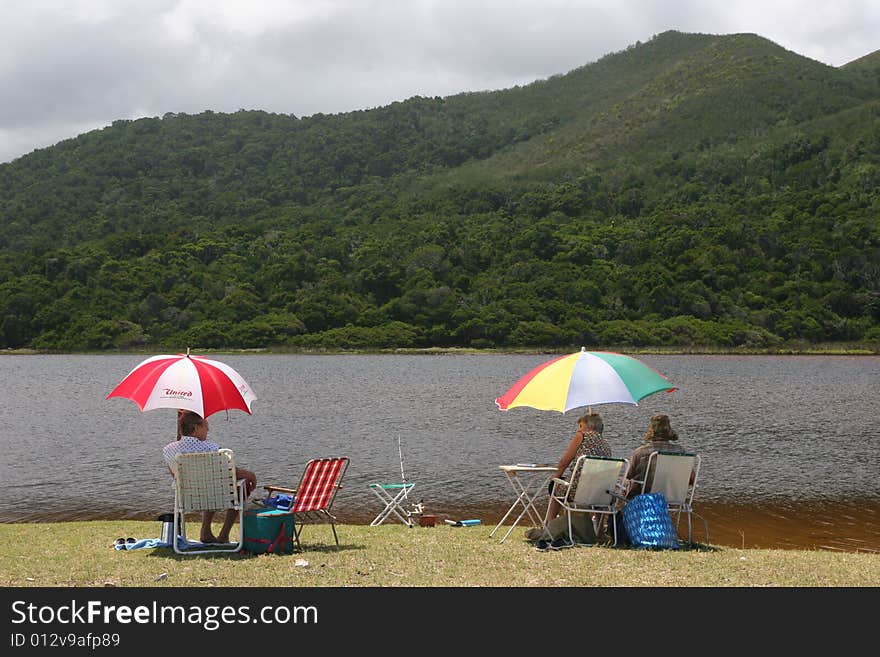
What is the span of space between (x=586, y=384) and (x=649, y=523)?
1.47 m

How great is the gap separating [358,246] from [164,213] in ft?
117

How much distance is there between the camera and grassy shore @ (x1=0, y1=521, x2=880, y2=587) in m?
7.56

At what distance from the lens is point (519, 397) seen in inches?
398

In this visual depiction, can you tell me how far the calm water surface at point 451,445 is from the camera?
51.5 ft

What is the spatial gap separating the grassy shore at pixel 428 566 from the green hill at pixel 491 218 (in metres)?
86.5

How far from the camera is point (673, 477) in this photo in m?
9.89

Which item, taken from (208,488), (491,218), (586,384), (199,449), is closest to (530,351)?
(491,218)

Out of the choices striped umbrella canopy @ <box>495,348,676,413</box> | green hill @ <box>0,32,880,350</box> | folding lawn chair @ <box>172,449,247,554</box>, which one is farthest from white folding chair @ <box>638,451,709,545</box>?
green hill @ <box>0,32,880,350</box>

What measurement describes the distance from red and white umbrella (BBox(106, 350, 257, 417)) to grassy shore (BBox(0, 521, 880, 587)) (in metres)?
1.40

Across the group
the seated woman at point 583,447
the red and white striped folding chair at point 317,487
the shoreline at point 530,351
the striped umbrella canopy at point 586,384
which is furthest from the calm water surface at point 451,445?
the shoreline at point 530,351

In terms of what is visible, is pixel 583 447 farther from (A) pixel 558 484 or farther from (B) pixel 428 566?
(B) pixel 428 566

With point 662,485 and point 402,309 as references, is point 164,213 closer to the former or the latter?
point 402,309

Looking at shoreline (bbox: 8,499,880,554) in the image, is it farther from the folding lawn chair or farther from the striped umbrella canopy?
the folding lawn chair

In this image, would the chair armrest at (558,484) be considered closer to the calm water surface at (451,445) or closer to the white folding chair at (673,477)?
the white folding chair at (673,477)
